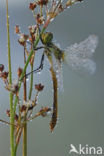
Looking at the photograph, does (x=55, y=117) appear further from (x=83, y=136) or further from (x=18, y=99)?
(x=83, y=136)

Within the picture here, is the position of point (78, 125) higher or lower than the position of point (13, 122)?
higher

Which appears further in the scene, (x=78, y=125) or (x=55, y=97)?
(x=78, y=125)

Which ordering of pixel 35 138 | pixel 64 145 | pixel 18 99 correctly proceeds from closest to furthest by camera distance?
pixel 18 99
pixel 35 138
pixel 64 145

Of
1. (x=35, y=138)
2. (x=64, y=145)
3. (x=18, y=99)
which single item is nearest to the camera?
(x=18, y=99)

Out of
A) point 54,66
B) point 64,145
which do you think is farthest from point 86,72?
point 64,145
